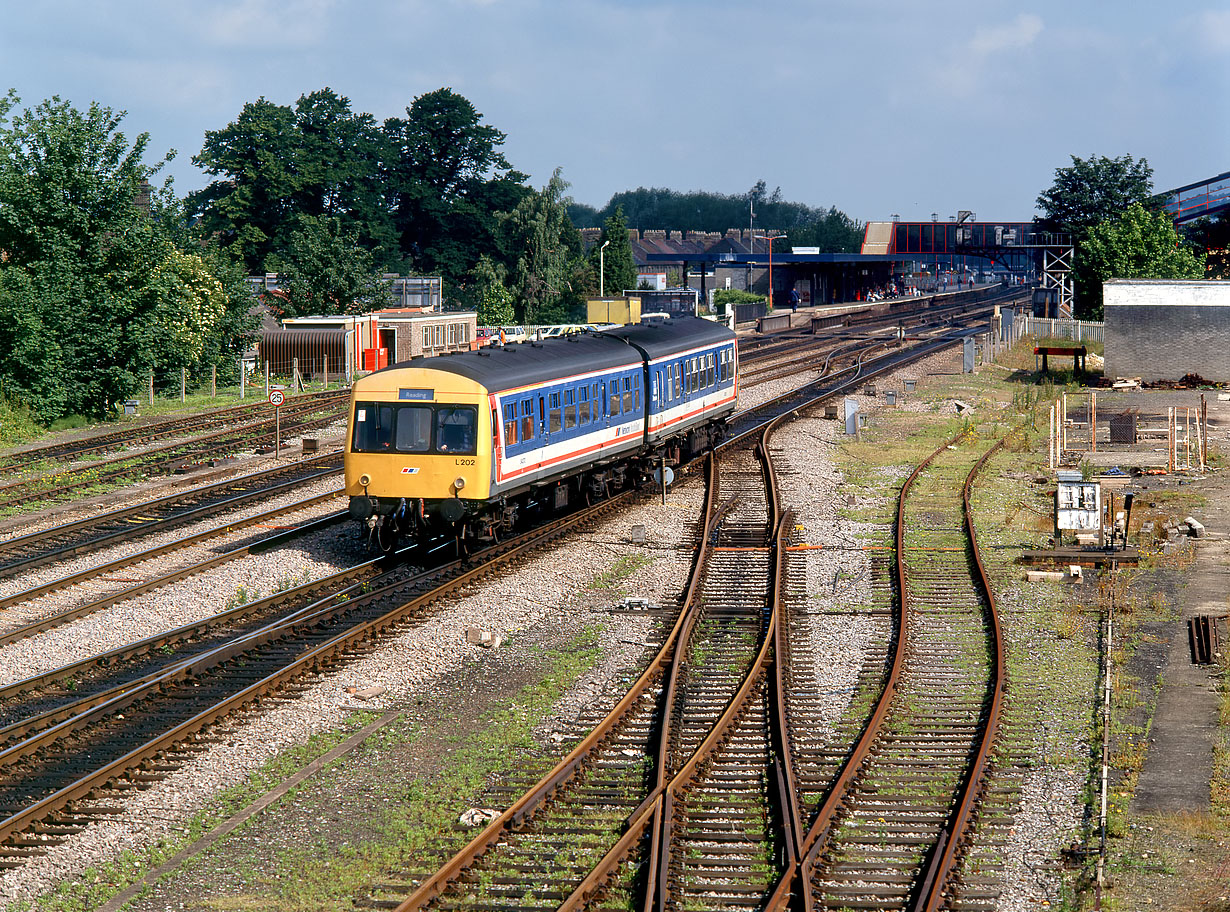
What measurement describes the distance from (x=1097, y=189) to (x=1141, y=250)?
2359cm

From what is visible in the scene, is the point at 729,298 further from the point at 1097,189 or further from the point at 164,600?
the point at 164,600

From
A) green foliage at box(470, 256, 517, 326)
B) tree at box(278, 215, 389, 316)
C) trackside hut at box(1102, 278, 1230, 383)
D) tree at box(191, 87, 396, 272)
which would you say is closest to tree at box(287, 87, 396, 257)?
tree at box(191, 87, 396, 272)

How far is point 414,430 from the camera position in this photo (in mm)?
20344

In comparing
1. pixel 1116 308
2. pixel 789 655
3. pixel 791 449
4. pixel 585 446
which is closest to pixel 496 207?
pixel 1116 308

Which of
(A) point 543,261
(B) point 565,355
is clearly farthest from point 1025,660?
(A) point 543,261

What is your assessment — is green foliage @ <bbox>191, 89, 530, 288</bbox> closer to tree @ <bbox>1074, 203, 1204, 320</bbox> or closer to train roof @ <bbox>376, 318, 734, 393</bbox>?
tree @ <bbox>1074, 203, 1204, 320</bbox>

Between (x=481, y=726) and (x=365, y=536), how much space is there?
9.03 metres

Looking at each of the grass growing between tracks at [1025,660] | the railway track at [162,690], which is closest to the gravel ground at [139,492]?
the railway track at [162,690]

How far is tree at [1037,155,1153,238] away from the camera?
3174 inches

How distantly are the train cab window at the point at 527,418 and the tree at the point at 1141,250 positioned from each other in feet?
149

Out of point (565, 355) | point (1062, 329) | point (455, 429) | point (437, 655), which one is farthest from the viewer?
point (1062, 329)

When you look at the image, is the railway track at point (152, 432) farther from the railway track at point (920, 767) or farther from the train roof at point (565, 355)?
the railway track at point (920, 767)

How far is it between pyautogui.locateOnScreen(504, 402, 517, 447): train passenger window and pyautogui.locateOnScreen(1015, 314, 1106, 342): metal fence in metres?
41.7

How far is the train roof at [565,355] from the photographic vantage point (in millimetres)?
20812
